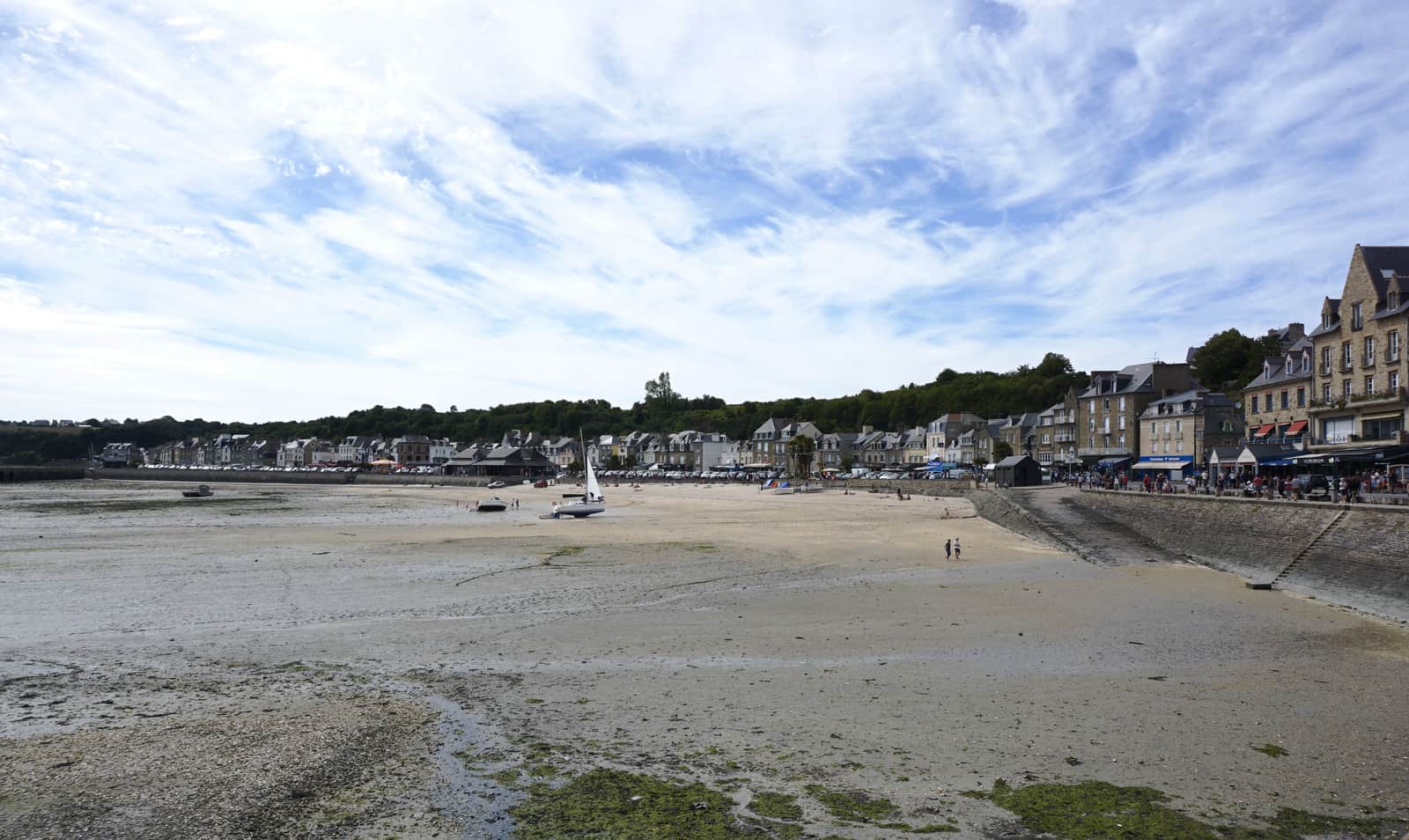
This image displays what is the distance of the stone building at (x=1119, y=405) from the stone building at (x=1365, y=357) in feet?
85.4

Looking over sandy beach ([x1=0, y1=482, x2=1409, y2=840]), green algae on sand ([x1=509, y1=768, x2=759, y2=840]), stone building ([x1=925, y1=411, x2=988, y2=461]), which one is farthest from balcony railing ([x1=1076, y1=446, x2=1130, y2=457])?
green algae on sand ([x1=509, y1=768, x2=759, y2=840])

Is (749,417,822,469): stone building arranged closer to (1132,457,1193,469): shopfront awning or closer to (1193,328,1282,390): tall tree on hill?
(1193,328,1282,390): tall tree on hill

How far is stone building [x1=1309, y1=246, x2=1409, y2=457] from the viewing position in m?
36.5

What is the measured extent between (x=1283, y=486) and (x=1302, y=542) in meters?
12.4

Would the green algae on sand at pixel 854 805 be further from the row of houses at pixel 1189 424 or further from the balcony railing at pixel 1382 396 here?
the balcony railing at pixel 1382 396

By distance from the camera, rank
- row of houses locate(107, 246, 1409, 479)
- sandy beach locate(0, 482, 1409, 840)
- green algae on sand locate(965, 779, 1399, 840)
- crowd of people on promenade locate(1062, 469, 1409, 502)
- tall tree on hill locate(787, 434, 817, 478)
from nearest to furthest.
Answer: green algae on sand locate(965, 779, 1399, 840) → sandy beach locate(0, 482, 1409, 840) → crowd of people on promenade locate(1062, 469, 1409, 502) → row of houses locate(107, 246, 1409, 479) → tall tree on hill locate(787, 434, 817, 478)

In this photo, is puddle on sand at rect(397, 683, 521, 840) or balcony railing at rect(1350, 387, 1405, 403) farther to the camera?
balcony railing at rect(1350, 387, 1405, 403)

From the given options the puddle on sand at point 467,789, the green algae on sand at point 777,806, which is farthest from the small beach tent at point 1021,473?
the green algae on sand at point 777,806

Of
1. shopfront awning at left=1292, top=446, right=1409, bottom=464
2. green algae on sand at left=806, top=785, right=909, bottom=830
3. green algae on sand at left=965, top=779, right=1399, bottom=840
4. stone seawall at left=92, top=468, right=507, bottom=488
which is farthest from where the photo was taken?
stone seawall at left=92, top=468, right=507, bottom=488

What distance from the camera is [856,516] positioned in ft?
161

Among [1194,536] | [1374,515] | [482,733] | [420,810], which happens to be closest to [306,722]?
[482,733]

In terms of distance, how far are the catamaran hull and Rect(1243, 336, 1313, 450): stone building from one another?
37.0 meters

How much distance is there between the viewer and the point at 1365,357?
3856 centimetres

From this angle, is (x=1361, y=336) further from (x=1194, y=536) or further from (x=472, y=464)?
(x=472, y=464)
